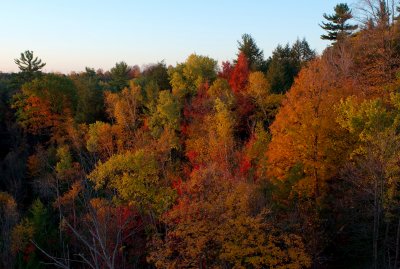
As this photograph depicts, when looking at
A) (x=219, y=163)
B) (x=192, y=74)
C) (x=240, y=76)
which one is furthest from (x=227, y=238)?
(x=192, y=74)

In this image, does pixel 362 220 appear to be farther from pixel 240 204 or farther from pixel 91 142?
pixel 91 142

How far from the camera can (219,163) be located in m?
32.7

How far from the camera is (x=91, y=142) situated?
39.7 metres

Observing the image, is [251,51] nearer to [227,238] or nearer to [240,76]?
[240,76]

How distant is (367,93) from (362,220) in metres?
7.91

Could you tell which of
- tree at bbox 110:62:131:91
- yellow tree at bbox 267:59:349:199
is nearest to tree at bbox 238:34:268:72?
tree at bbox 110:62:131:91

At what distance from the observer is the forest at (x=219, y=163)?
689 inches

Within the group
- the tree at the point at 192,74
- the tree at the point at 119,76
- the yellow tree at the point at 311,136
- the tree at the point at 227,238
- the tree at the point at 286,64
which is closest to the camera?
the tree at the point at 227,238

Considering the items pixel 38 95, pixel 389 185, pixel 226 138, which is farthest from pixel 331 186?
pixel 38 95

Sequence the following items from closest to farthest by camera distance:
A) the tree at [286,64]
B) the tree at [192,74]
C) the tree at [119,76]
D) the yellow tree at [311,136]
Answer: the yellow tree at [311,136]
the tree at [286,64]
the tree at [192,74]
the tree at [119,76]

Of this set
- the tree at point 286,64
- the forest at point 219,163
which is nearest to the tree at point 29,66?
the forest at point 219,163

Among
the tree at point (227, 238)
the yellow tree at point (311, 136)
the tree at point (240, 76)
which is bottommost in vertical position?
the tree at point (227, 238)

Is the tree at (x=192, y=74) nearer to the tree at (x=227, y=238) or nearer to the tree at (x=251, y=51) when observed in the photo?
the tree at (x=251, y=51)

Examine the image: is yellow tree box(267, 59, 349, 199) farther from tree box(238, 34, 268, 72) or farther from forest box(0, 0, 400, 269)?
tree box(238, 34, 268, 72)
